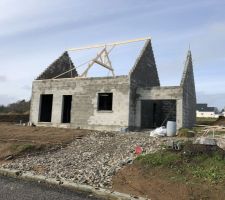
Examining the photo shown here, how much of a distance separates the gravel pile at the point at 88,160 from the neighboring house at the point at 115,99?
229 inches

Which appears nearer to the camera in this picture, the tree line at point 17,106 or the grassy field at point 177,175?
the grassy field at point 177,175

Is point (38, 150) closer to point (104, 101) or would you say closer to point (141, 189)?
point (141, 189)

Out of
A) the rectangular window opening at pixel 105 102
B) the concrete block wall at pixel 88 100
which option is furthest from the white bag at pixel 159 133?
the rectangular window opening at pixel 105 102

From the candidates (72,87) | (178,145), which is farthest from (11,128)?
(178,145)

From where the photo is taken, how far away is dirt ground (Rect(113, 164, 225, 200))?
922 centimetres

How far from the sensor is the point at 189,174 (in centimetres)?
1056

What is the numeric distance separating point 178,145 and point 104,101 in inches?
554

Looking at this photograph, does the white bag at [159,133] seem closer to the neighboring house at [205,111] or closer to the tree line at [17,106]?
the tree line at [17,106]

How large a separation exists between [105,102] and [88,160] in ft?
41.2

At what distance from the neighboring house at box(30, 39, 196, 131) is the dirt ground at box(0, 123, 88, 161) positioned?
12.0 feet

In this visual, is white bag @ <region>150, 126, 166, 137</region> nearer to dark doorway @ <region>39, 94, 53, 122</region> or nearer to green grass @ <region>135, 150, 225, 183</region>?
green grass @ <region>135, 150, 225, 183</region>

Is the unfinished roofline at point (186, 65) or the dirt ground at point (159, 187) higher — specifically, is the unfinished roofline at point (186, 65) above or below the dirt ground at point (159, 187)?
above

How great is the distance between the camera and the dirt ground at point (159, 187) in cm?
922

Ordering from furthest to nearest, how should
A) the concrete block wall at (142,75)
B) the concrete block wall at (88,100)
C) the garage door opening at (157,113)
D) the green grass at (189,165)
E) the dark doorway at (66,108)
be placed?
the garage door opening at (157,113)
the dark doorway at (66,108)
the concrete block wall at (142,75)
the concrete block wall at (88,100)
the green grass at (189,165)
